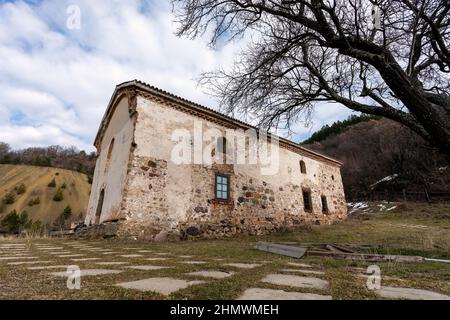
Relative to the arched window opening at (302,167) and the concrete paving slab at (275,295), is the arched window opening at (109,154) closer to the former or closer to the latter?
the arched window opening at (302,167)

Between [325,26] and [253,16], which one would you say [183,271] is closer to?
[325,26]

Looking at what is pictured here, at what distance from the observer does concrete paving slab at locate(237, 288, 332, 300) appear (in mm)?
1673

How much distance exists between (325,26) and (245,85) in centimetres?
216

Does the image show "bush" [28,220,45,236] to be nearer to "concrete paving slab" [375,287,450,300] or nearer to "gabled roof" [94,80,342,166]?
"gabled roof" [94,80,342,166]

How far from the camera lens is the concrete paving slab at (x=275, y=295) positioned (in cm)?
167

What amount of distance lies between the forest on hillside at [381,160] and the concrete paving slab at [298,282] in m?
17.1

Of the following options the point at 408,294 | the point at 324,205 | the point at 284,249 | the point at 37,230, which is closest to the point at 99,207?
the point at 284,249

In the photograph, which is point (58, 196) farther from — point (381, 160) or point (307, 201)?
point (381, 160)

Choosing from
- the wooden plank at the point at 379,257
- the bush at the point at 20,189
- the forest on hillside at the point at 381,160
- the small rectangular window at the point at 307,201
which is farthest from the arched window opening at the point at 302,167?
the bush at the point at 20,189

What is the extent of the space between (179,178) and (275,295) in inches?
311

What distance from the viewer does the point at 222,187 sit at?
10.5m

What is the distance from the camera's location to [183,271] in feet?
8.68

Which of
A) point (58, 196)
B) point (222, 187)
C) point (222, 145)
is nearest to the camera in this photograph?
point (222, 187)
